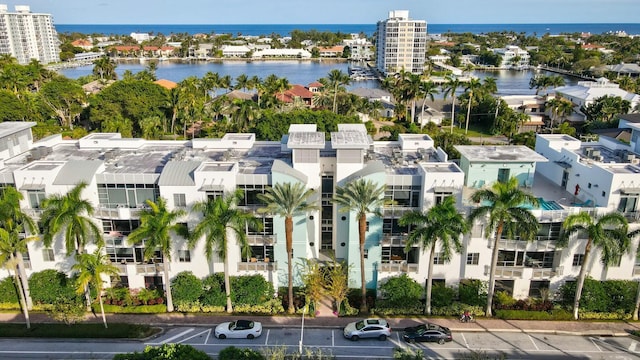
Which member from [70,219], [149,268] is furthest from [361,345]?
[70,219]

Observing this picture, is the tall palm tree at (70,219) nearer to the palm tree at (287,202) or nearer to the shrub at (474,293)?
the palm tree at (287,202)

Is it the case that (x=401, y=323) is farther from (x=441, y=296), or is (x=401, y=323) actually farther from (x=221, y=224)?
(x=221, y=224)

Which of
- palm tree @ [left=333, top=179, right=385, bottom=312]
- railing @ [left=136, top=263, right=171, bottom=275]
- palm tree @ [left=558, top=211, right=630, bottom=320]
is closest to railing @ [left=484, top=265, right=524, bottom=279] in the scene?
palm tree @ [left=558, top=211, right=630, bottom=320]

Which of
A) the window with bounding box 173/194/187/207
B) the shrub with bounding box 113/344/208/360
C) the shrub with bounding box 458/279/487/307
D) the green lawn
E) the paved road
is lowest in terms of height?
the paved road

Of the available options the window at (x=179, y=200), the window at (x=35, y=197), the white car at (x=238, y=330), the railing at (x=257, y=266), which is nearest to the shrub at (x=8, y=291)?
the window at (x=35, y=197)

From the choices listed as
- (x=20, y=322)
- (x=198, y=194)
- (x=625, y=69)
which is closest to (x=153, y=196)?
(x=198, y=194)

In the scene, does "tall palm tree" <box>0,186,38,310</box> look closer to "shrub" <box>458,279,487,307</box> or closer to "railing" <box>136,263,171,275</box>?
"railing" <box>136,263,171,275</box>
